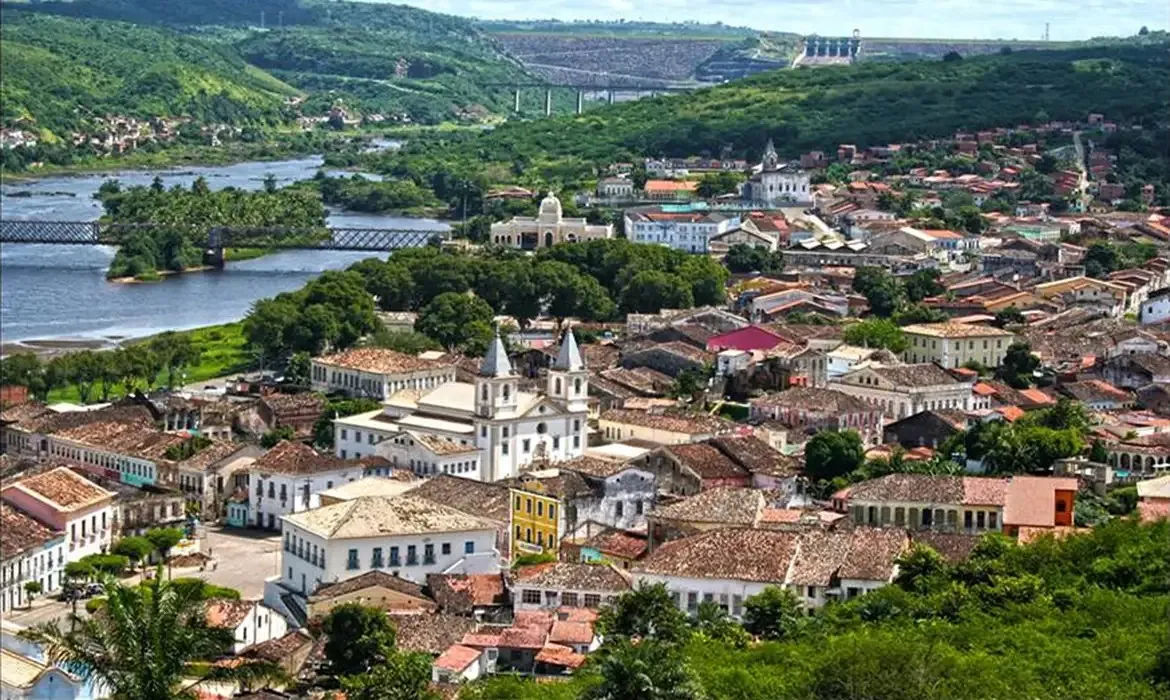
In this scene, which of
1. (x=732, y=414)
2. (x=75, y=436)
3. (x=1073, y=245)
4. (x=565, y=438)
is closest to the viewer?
(x=565, y=438)

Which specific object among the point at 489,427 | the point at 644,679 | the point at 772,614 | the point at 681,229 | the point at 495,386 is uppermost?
the point at 644,679

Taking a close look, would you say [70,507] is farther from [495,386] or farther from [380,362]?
[380,362]

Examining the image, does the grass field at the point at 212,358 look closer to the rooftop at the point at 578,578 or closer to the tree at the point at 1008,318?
the tree at the point at 1008,318

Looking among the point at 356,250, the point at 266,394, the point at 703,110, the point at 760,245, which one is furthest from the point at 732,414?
the point at 703,110

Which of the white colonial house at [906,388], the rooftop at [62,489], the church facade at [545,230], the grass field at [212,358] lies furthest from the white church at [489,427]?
the church facade at [545,230]

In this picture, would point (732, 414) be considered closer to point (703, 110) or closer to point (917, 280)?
point (917, 280)

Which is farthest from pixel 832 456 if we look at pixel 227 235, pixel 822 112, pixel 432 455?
pixel 822 112
